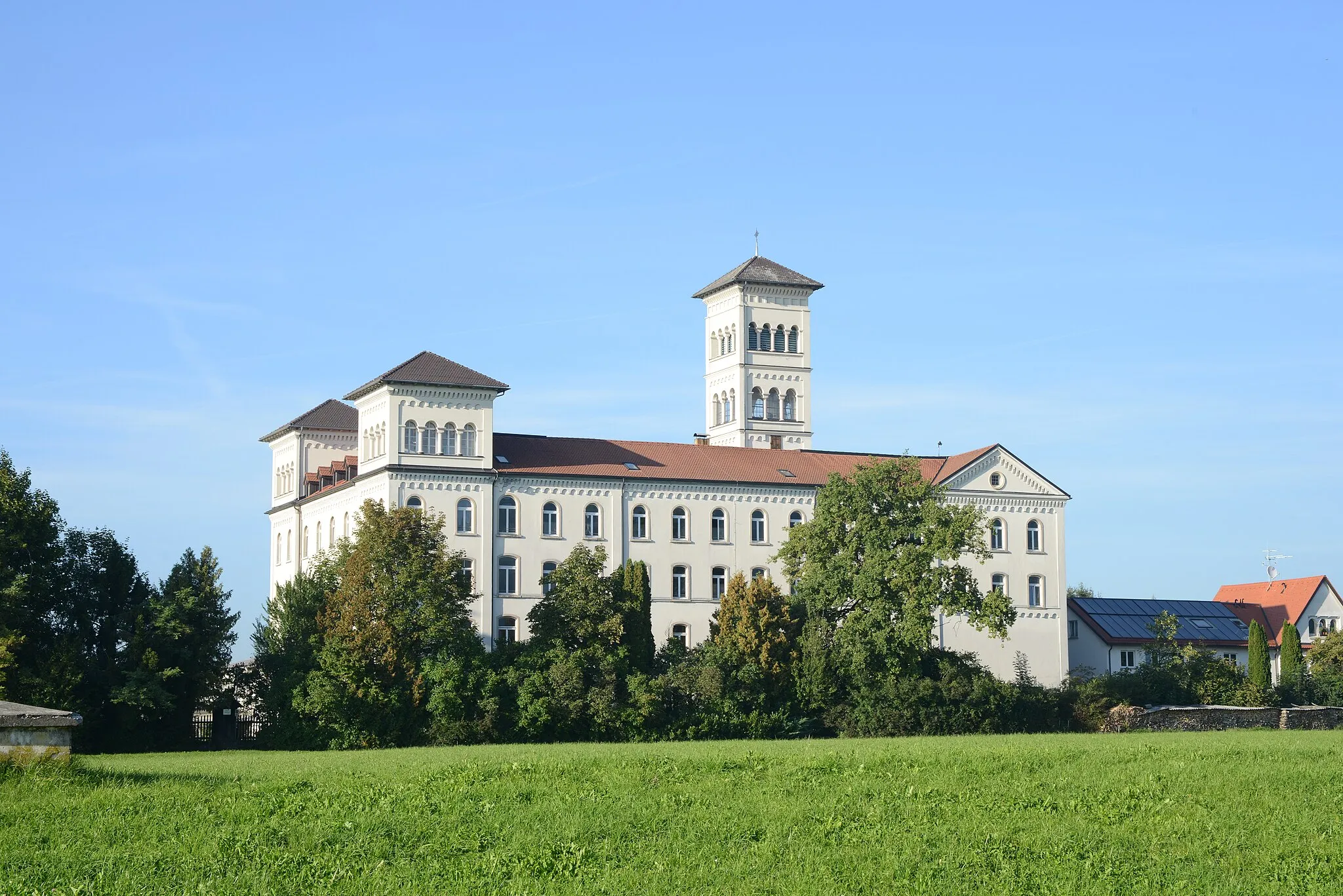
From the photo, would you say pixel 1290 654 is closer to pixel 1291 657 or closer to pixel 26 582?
pixel 1291 657

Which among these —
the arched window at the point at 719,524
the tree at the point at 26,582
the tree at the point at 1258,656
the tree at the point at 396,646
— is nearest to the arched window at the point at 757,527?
the arched window at the point at 719,524

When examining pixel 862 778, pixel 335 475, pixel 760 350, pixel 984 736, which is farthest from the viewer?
pixel 760 350

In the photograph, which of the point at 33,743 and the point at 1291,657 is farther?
the point at 1291,657

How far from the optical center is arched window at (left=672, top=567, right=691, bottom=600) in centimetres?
7912

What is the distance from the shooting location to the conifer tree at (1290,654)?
289 feet

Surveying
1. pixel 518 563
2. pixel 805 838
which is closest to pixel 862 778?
pixel 805 838

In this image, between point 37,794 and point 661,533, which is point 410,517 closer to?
point 661,533

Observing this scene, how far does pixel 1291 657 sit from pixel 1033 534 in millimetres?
16743

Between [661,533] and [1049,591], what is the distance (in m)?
21.0

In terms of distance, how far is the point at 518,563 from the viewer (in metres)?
76.1

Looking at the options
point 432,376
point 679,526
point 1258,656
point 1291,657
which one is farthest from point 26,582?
point 1291,657

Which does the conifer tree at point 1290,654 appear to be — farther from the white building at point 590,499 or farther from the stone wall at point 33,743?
the stone wall at point 33,743

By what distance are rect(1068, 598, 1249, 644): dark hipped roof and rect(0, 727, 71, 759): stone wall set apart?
72.1 m

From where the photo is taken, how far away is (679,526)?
262 ft
